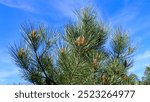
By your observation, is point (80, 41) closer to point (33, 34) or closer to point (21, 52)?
point (33, 34)

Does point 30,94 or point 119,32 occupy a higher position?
point 119,32

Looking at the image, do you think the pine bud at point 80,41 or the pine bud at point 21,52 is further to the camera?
the pine bud at point 21,52

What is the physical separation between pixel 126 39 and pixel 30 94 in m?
2.06

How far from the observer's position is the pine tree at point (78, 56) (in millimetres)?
5078

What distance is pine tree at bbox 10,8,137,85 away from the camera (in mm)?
5078

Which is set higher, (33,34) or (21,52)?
(33,34)

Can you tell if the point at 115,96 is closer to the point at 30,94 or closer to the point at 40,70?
the point at 30,94

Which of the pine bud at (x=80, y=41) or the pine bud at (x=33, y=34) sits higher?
the pine bud at (x=33, y=34)

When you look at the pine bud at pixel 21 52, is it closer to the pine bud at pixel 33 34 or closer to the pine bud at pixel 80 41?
the pine bud at pixel 33 34

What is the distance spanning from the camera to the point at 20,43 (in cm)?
534

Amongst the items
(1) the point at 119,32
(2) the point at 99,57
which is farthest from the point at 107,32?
(2) the point at 99,57

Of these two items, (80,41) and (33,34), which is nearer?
(80,41)

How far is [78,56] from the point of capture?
5.18 meters

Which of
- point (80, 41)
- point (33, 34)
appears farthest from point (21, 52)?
point (80, 41)
